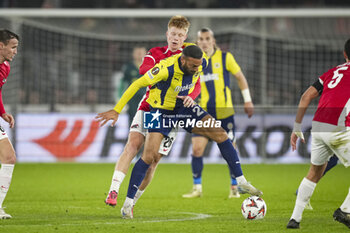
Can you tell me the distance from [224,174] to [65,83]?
19.0 feet

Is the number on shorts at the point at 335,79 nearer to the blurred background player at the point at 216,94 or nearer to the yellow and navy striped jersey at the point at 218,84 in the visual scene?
the blurred background player at the point at 216,94

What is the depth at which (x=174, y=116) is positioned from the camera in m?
7.23

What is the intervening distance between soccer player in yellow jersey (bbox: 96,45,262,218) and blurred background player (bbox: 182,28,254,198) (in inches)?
98.2

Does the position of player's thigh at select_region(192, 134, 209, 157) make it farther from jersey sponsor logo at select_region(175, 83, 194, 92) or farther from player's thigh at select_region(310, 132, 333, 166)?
player's thigh at select_region(310, 132, 333, 166)

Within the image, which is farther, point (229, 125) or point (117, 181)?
point (229, 125)

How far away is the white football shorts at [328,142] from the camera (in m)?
6.18

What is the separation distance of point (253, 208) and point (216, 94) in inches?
130

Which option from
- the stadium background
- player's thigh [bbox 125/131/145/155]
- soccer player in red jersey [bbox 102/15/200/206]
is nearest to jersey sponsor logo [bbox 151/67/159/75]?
soccer player in red jersey [bbox 102/15/200/206]

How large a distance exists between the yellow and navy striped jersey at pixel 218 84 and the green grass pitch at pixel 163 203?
1.25m

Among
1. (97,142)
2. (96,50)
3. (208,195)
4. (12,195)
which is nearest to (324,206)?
(208,195)

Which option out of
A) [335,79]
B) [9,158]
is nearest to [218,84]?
[9,158]

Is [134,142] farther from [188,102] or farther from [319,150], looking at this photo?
[319,150]

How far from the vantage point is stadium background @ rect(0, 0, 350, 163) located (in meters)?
15.9

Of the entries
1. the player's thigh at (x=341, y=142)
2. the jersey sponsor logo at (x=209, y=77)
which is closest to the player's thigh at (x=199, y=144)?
the jersey sponsor logo at (x=209, y=77)
